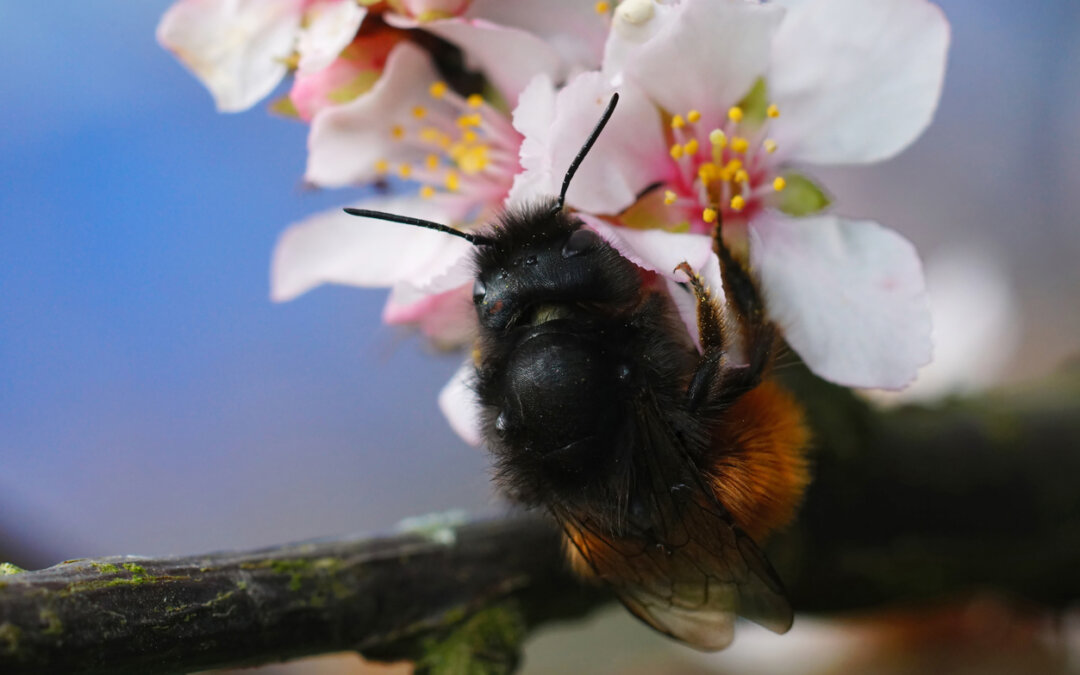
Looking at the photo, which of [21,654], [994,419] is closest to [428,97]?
[21,654]

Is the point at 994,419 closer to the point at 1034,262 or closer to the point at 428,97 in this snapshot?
the point at 428,97

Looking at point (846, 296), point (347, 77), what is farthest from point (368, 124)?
point (846, 296)

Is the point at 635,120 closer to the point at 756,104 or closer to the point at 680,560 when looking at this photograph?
the point at 756,104

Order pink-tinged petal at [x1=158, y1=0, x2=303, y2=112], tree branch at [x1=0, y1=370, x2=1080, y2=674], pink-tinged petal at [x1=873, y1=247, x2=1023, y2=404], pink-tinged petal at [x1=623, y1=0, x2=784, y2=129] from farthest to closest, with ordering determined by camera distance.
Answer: pink-tinged petal at [x1=873, y1=247, x2=1023, y2=404] → pink-tinged petal at [x1=158, y1=0, x2=303, y2=112] → pink-tinged petal at [x1=623, y1=0, x2=784, y2=129] → tree branch at [x1=0, y1=370, x2=1080, y2=674]

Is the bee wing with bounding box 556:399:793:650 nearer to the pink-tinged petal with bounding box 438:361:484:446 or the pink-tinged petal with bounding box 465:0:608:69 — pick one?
the pink-tinged petal with bounding box 438:361:484:446

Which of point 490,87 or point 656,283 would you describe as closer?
point 656,283

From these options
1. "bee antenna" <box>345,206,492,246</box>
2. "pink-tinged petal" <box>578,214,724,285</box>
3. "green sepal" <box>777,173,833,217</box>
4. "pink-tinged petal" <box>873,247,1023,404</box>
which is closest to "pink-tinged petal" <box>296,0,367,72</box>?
"bee antenna" <box>345,206,492,246</box>
